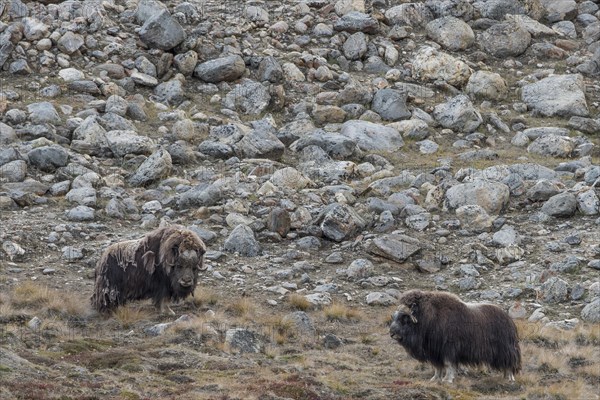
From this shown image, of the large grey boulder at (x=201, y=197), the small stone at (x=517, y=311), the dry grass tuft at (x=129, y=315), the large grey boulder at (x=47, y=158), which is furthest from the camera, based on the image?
the large grey boulder at (x=47, y=158)

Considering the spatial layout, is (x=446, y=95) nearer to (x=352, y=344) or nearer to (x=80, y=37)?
(x=80, y=37)

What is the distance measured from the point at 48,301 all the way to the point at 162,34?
1603 cm

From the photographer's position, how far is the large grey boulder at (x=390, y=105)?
98.8 feet

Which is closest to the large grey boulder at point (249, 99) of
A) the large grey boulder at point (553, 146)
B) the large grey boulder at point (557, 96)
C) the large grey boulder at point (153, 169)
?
the large grey boulder at point (153, 169)

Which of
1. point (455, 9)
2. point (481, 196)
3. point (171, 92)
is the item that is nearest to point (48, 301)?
point (481, 196)

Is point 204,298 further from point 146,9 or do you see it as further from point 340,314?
point 146,9

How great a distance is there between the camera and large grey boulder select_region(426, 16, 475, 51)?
34.7 m

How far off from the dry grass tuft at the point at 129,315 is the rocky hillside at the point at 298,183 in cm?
5

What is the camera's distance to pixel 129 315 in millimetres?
16453

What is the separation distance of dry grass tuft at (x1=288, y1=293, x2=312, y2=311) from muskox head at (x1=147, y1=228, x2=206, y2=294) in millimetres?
2520

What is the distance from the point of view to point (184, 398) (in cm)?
1230

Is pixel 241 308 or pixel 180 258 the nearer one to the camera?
pixel 180 258

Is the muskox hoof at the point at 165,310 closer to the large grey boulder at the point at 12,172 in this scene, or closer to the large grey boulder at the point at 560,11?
the large grey boulder at the point at 12,172

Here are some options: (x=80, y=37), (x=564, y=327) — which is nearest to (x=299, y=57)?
(x=80, y=37)
